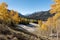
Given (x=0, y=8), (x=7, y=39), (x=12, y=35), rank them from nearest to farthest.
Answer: (x=7, y=39) → (x=12, y=35) → (x=0, y=8)

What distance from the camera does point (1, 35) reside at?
1358 centimetres

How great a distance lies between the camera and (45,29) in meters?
95.4

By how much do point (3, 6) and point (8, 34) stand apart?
51640 millimetres

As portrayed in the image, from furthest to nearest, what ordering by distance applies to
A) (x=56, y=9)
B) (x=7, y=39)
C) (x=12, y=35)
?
(x=56, y=9), (x=12, y=35), (x=7, y=39)

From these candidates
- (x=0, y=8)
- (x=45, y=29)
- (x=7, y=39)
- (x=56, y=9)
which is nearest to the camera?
(x=7, y=39)

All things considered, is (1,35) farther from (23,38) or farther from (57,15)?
(57,15)

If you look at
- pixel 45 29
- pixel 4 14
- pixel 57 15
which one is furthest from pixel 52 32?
pixel 57 15

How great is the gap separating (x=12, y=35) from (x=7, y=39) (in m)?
1.14

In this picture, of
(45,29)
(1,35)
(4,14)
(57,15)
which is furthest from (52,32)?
(1,35)

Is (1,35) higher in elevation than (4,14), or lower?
lower

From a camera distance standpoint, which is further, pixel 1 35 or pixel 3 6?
pixel 3 6

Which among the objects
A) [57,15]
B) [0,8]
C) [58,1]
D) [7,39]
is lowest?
[7,39]

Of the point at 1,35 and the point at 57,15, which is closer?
the point at 1,35

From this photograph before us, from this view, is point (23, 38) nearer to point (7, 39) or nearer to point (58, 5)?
point (7, 39)
